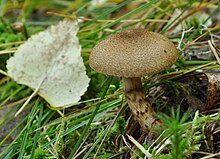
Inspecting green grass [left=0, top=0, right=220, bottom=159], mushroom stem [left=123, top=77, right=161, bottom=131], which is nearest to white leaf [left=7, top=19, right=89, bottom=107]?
green grass [left=0, top=0, right=220, bottom=159]

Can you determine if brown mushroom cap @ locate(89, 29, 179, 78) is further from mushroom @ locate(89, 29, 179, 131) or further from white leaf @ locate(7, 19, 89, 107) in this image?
white leaf @ locate(7, 19, 89, 107)

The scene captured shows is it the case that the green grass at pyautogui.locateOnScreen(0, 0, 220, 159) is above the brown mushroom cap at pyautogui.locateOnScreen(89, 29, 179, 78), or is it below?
below

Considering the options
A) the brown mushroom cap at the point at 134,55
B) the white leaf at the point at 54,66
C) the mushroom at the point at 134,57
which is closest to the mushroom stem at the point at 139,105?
the mushroom at the point at 134,57

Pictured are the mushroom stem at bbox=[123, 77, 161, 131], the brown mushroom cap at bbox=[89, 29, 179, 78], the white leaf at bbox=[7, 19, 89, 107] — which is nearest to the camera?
the brown mushroom cap at bbox=[89, 29, 179, 78]

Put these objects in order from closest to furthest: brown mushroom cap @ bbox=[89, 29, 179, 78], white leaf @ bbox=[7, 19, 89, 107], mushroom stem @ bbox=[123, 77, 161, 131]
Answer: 1. brown mushroom cap @ bbox=[89, 29, 179, 78]
2. mushroom stem @ bbox=[123, 77, 161, 131]
3. white leaf @ bbox=[7, 19, 89, 107]

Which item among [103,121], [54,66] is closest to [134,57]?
[103,121]

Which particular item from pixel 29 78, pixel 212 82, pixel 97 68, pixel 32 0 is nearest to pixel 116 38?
pixel 97 68
